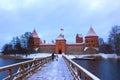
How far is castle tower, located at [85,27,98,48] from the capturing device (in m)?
97.8

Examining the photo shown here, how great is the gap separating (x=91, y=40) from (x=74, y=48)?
7791 mm

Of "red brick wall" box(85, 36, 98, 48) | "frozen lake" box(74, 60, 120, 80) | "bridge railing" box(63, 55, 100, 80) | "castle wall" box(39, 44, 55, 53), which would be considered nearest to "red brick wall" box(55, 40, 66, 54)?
"castle wall" box(39, 44, 55, 53)

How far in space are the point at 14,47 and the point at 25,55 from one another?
735 cm

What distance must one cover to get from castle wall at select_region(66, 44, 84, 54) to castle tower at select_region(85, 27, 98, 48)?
118 inches

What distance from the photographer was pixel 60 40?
10081 centimetres

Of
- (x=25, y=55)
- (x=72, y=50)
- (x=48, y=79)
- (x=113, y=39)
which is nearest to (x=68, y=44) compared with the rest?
(x=72, y=50)

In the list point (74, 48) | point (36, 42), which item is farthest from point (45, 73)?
point (36, 42)

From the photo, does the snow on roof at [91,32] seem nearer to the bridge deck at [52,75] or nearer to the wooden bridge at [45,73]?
the bridge deck at [52,75]

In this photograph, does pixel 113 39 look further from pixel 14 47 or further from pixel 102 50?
pixel 14 47

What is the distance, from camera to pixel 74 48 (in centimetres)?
10088

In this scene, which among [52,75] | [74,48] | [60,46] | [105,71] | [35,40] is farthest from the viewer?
[35,40]

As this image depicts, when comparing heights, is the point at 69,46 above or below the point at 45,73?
above

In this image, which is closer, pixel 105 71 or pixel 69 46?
pixel 105 71

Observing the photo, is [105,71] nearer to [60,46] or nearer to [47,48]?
[60,46]
